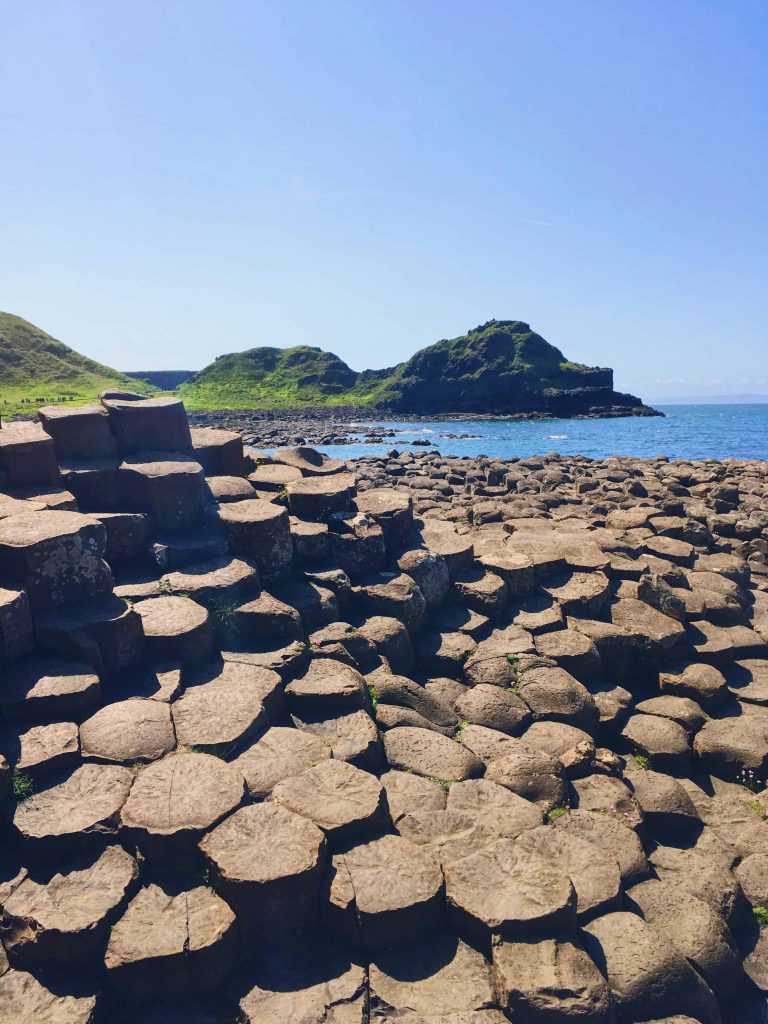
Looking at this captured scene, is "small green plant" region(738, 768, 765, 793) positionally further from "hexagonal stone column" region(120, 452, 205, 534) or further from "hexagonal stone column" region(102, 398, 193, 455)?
"hexagonal stone column" region(102, 398, 193, 455)

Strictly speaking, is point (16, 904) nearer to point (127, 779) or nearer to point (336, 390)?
point (127, 779)

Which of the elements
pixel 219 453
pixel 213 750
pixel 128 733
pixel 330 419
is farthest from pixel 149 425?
pixel 330 419

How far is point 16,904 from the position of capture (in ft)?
13.9

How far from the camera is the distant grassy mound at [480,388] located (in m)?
93.8

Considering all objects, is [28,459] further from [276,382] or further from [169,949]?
[276,382]

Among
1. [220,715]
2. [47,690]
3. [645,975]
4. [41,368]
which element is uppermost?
[41,368]

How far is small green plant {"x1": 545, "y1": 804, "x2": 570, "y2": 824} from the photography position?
5.72 meters

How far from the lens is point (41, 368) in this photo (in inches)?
3839

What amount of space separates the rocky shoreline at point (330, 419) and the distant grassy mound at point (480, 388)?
6.93 ft

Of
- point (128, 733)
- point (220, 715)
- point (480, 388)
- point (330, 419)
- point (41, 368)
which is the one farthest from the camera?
point (41, 368)

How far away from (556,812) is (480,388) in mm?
93901

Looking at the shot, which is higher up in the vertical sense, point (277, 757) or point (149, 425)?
point (149, 425)

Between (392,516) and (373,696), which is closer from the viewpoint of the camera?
(373,696)

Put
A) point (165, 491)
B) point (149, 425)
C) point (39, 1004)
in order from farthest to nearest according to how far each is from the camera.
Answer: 1. point (149, 425)
2. point (165, 491)
3. point (39, 1004)
